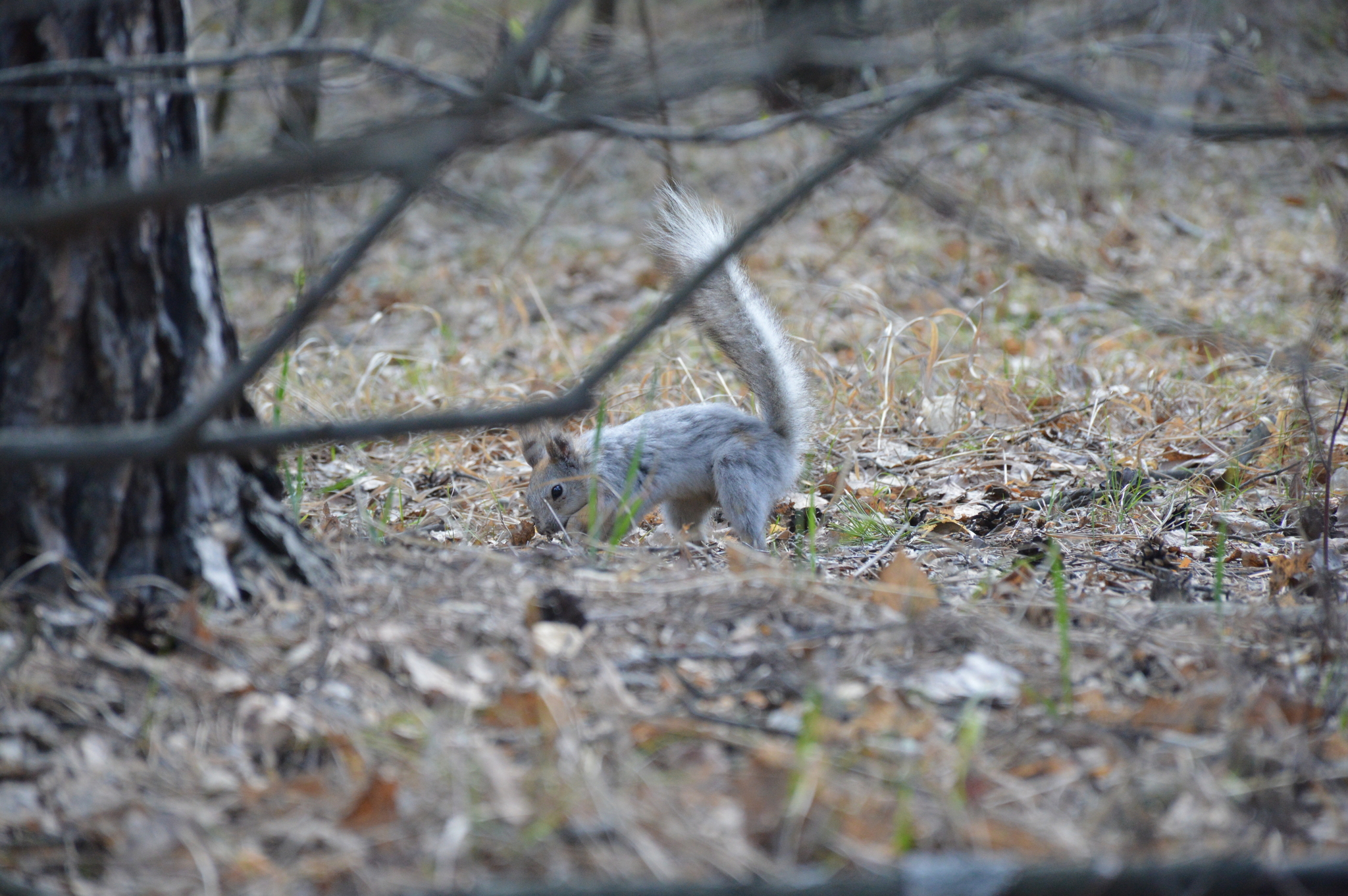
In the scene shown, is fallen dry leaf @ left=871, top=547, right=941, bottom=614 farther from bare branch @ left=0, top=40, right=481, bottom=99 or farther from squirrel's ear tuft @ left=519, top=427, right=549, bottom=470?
squirrel's ear tuft @ left=519, top=427, right=549, bottom=470

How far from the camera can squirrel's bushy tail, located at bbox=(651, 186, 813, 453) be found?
10.6ft

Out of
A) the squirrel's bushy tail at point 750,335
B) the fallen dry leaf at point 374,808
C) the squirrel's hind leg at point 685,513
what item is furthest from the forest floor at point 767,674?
the squirrel's bushy tail at point 750,335

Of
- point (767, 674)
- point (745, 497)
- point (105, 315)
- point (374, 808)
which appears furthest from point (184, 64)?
point (745, 497)

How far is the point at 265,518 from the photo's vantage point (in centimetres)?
214

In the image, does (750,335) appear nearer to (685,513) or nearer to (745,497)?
(745,497)

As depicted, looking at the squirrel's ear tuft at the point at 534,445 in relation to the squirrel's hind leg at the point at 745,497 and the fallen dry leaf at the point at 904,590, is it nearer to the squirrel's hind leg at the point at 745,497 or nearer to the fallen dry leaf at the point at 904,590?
the squirrel's hind leg at the point at 745,497

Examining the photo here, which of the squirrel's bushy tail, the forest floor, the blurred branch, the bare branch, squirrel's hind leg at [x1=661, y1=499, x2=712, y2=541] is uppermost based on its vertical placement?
the bare branch

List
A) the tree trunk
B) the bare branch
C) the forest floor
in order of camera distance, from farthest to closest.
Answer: the tree trunk
the bare branch
the forest floor

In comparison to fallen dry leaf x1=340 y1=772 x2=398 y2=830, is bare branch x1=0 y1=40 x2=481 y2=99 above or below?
above

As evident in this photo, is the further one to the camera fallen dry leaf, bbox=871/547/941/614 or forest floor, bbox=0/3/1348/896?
fallen dry leaf, bbox=871/547/941/614


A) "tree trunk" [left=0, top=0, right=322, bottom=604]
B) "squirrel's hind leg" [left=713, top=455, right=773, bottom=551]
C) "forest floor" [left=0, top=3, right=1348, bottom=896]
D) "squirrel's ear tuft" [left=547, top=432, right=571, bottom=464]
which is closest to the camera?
"forest floor" [left=0, top=3, right=1348, bottom=896]

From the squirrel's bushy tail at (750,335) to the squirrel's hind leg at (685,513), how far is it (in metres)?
0.46

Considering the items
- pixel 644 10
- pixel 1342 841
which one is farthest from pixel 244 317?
pixel 1342 841

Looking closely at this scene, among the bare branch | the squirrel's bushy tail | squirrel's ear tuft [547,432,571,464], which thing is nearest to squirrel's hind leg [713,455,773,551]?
the squirrel's bushy tail
